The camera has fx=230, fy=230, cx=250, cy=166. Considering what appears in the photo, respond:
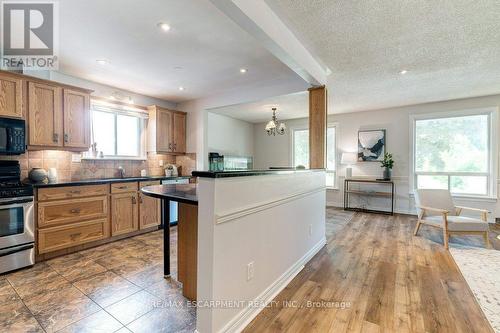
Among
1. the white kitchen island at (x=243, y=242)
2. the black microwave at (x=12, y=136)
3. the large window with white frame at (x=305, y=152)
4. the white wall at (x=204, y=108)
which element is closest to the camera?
the white kitchen island at (x=243, y=242)

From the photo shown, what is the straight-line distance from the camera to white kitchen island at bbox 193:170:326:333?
4.68ft

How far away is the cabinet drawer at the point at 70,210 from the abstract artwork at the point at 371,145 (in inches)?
218

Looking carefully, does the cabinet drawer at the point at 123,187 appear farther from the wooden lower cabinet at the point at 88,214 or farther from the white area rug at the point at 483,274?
the white area rug at the point at 483,274

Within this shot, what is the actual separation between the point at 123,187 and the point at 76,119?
3.82 ft

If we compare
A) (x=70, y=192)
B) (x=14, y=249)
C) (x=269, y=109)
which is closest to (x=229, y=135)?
(x=269, y=109)

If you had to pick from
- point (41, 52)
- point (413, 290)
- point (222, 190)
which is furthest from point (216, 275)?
point (41, 52)

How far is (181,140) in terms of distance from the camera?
Answer: 194 inches

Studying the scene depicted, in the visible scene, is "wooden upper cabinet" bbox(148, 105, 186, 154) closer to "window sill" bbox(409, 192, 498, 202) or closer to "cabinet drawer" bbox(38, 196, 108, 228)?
"cabinet drawer" bbox(38, 196, 108, 228)

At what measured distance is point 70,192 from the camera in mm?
2965

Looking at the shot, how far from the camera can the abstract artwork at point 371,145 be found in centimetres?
556

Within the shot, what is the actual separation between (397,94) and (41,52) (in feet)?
18.4

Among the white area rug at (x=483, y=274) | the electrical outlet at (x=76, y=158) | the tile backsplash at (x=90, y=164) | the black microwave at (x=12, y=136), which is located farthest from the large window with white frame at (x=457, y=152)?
the black microwave at (x=12, y=136)

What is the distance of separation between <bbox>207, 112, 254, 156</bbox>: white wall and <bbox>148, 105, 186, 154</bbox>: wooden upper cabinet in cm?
87

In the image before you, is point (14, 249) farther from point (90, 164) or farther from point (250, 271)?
point (250, 271)
